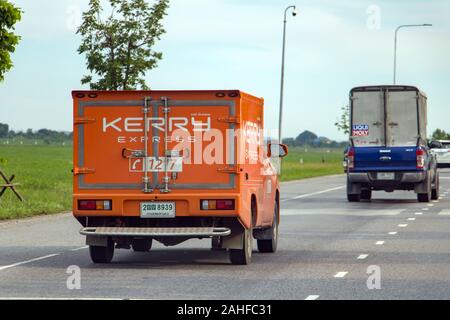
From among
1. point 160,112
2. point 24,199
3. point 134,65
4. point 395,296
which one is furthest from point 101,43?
point 395,296

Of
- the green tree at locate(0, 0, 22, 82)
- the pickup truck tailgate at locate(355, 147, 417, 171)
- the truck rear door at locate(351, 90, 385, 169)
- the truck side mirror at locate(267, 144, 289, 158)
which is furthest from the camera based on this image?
the truck rear door at locate(351, 90, 385, 169)

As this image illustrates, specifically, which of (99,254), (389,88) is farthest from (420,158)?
(99,254)

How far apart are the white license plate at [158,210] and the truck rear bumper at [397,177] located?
17959mm

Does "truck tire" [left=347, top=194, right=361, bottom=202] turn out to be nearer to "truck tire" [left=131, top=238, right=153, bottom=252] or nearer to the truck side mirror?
the truck side mirror

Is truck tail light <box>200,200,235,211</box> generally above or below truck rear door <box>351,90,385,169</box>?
below

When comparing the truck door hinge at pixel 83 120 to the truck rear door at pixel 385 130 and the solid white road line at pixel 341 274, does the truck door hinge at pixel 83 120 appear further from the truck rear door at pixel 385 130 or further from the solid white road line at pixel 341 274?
the truck rear door at pixel 385 130

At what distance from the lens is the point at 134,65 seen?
122 feet

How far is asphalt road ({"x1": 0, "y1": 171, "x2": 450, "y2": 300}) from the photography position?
42.6 feet

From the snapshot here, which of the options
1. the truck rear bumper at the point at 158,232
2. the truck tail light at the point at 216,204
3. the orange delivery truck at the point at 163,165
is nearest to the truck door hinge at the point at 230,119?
the orange delivery truck at the point at 163,165

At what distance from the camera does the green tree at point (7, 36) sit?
81.6 feet

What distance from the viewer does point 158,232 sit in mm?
15508

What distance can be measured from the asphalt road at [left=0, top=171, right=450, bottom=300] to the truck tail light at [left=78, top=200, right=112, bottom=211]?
2.39ft
